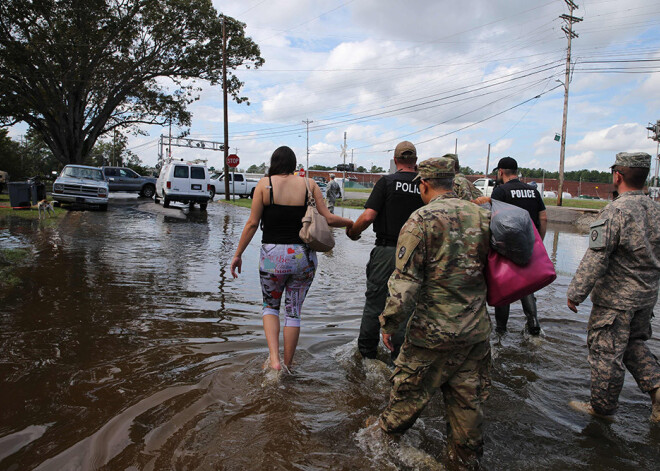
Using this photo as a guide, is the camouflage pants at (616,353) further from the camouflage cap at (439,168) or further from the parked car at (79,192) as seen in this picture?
the parked car at (79,192)

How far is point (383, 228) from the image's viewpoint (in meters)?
3.81

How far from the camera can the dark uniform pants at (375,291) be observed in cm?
379

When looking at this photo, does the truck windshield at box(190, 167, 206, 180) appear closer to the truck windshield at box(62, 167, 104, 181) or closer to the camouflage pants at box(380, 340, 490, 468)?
the truck windshield at box(62, 167, 104, 181)

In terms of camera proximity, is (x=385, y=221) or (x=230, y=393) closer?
(x=230, y=393)

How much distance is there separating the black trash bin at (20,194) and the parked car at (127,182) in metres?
11.7

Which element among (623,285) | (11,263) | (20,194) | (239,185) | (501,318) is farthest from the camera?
(239,185)

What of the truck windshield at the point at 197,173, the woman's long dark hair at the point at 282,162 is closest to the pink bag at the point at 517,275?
the woman's long dark hair at the point at 282,162

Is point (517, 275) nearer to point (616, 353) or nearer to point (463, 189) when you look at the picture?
point (463, 189)

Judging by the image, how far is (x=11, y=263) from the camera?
293 inches

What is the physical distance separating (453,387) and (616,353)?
1559mm

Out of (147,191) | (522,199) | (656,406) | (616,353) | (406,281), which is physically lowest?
(656,406)

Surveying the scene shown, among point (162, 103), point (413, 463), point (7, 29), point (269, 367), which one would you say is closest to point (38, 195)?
point (7, 29)

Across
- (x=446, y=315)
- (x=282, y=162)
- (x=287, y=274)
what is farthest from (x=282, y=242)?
(x=446, y=315)

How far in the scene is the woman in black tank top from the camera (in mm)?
3625
